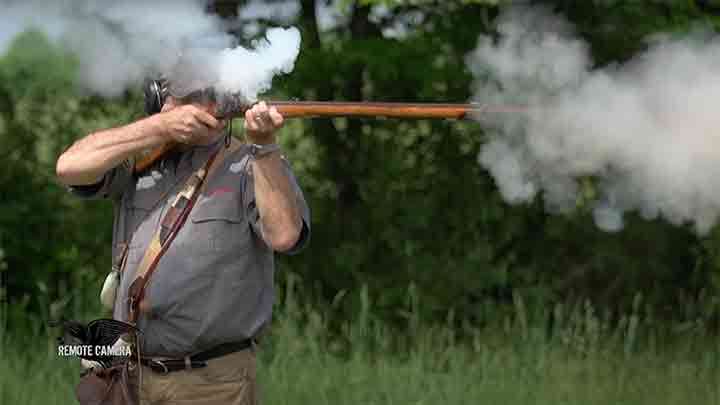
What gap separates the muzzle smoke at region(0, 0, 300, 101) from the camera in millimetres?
3736

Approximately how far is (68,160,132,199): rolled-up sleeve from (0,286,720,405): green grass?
7.91 feet

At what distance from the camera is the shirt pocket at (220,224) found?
378 centimetres

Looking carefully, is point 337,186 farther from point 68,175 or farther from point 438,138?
point 68,175

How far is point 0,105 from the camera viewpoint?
8797 millimetres

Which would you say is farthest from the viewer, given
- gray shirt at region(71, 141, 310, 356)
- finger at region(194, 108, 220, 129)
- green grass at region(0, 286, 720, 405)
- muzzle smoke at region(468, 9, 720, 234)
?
green grass at region(0, 286, 720, 405)

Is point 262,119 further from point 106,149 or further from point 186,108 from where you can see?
point 106,149

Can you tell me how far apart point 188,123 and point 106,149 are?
0.99ft

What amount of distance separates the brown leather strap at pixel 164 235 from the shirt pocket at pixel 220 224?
4cm

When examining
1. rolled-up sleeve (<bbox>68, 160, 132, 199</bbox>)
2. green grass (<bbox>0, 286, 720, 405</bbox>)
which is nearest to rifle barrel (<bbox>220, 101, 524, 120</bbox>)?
rolled-up sleeve (<bbox>68, 160, 132, 199</bbox>)

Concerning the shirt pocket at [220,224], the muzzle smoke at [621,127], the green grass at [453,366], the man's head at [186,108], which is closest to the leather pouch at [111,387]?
the shirt pocket at [220,224]

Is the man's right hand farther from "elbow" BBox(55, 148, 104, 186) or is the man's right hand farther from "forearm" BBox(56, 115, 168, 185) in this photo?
"elbow" BBox(55, 148, 104, 186)

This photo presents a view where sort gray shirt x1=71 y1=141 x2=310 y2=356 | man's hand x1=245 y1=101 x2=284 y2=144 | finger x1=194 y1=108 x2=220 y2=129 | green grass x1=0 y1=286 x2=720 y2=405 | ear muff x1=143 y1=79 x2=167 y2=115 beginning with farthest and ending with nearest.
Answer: green grass x1=0 y1=286 x2=720 y2=405, ear muff x1=143 y1=79 x2=167 y2=115, gray shirt x1=71 y1=141 x2=310 y2=356, finger x1=194 y1=108 x2=220 y2=129, man's hand x1=245 y1=101 x2=284 y2=144

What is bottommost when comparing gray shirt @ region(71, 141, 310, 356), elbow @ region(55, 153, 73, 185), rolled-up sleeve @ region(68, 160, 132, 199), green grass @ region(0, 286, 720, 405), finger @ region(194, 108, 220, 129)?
green grass @ region(0, 286, 720, 405)

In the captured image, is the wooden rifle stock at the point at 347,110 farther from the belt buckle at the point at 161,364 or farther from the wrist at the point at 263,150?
the belt buckle at the point at 161,364
